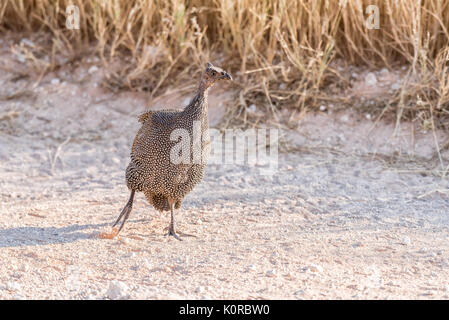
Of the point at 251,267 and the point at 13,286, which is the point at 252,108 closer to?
the point at 251,267

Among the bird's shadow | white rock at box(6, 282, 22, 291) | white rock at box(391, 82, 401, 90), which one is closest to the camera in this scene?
white rock at box(6, 282, 22, 291)

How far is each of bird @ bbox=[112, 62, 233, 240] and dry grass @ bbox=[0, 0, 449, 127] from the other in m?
1.57

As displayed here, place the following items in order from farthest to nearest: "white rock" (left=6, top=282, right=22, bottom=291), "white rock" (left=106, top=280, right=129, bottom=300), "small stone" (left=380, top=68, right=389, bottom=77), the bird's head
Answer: "small stone" (left=380, top=68, right=389, bottom=77)
the bird's head
"white rock" (left=6, top=282, right=22, bottom=291)
"white rock" (left=106, top=280, right=129, bottom=300)

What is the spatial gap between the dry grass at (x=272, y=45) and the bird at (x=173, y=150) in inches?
61.6

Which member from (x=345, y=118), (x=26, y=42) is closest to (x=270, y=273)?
(x=345, y=118)

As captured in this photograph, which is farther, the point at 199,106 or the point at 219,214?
the point at 219,214

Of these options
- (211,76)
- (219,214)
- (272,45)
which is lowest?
(219,214)

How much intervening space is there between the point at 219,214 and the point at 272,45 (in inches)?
75.8

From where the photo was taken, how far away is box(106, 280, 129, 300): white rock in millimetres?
2947

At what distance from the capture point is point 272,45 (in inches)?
222

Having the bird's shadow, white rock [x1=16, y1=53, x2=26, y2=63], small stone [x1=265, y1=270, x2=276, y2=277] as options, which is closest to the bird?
the bird's shadow

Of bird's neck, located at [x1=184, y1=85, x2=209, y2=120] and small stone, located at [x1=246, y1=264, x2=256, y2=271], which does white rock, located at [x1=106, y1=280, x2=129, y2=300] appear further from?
bird's neck, located at [x1=184, y1=85, x2=209, y2=120]

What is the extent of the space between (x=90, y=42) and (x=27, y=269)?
3.38 metres
